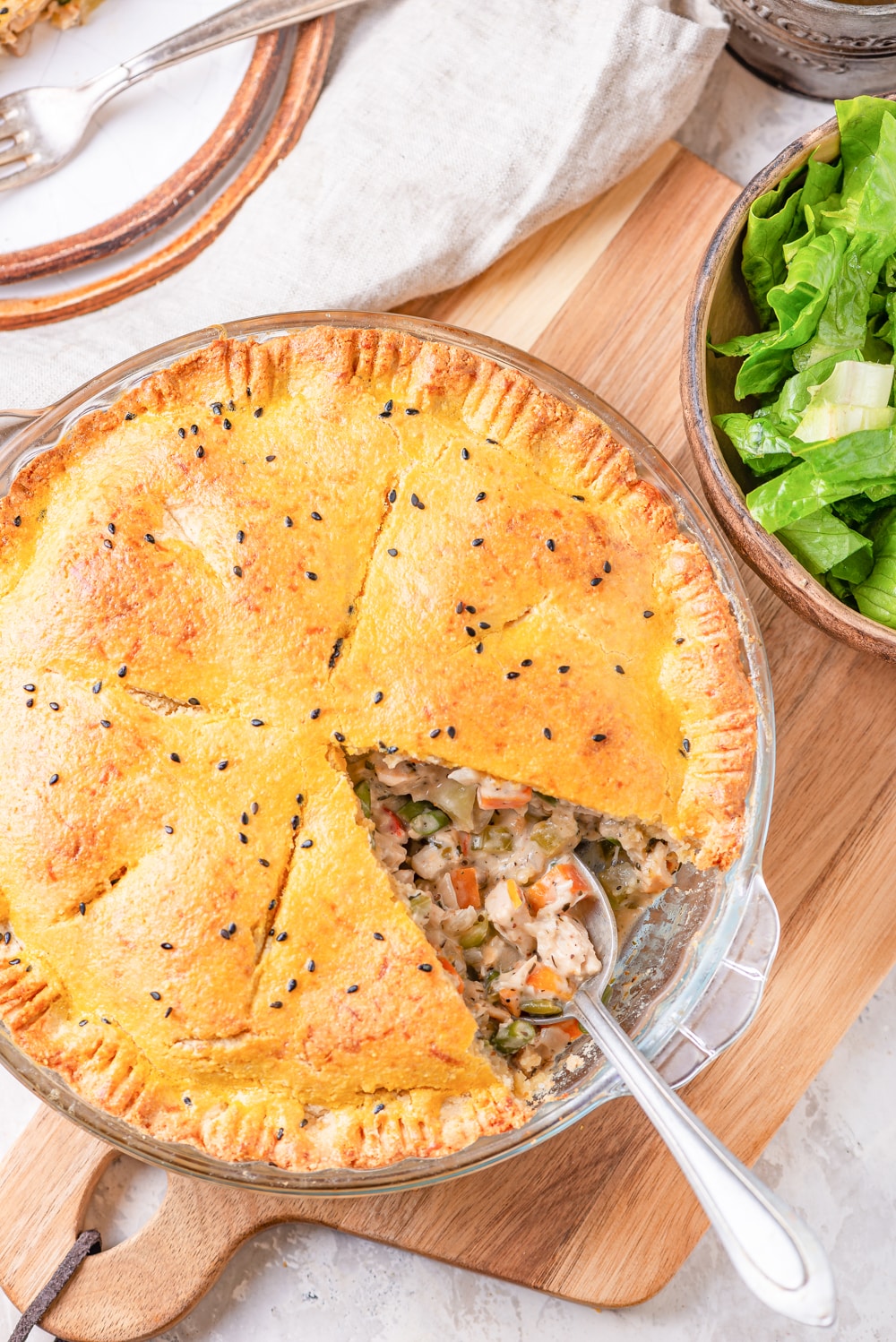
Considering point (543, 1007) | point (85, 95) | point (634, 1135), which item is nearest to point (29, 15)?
point (85, 95)

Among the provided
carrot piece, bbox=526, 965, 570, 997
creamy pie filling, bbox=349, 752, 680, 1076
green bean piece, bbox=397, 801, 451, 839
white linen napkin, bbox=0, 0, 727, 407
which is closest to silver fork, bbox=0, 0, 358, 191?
white linen napkin, bbox=0, 0, 727, 407

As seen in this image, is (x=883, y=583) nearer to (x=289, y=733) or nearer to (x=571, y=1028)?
(x=571, y=1028)

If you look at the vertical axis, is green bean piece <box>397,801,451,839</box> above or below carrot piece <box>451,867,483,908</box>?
above

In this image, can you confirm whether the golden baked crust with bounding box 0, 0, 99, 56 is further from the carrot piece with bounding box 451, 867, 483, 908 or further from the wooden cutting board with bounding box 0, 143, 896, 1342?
the carrot piece with bounding box 451, 867, 483, 908

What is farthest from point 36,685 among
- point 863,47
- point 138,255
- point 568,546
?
point 863,47

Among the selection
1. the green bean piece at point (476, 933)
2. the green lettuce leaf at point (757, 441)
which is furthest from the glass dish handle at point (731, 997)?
the green lettuce leaf at point (757, 441)

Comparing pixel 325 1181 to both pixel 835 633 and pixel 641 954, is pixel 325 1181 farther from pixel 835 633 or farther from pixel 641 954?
pixel 835 633

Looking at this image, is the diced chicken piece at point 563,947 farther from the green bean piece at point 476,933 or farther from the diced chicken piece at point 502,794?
the diced chicken piece at point 502,794
